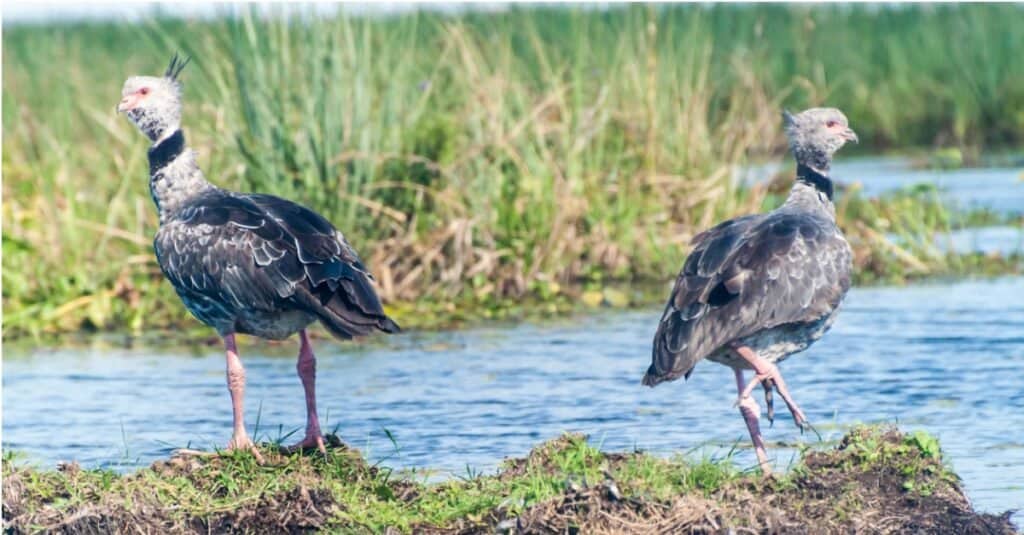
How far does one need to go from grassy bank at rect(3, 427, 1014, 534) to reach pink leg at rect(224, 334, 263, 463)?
32 cm

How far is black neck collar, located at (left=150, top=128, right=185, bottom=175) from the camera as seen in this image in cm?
736

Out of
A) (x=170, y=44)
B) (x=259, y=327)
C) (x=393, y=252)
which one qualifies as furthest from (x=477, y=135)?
(x=259, y=327)

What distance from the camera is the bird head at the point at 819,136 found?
7.19 metres

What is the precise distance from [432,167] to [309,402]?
3.66 metres

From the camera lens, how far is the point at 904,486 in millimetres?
5570

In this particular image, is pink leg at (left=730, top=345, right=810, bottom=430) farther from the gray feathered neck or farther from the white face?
the white face

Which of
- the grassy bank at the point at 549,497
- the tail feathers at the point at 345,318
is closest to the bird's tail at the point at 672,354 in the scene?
the grassy bank at the point at 549,497

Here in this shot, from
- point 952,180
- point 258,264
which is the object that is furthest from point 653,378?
point 952,180

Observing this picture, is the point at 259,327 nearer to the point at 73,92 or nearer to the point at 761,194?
the point at 761,194

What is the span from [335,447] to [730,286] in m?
1.51

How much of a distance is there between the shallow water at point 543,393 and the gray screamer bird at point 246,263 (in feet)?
1.64

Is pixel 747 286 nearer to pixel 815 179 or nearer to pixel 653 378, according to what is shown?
pixel 653 378

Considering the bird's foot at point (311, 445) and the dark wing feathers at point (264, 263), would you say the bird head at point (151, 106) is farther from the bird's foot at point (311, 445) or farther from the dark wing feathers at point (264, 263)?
the bird's foot at point (311, 445)

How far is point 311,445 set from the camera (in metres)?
6.32
